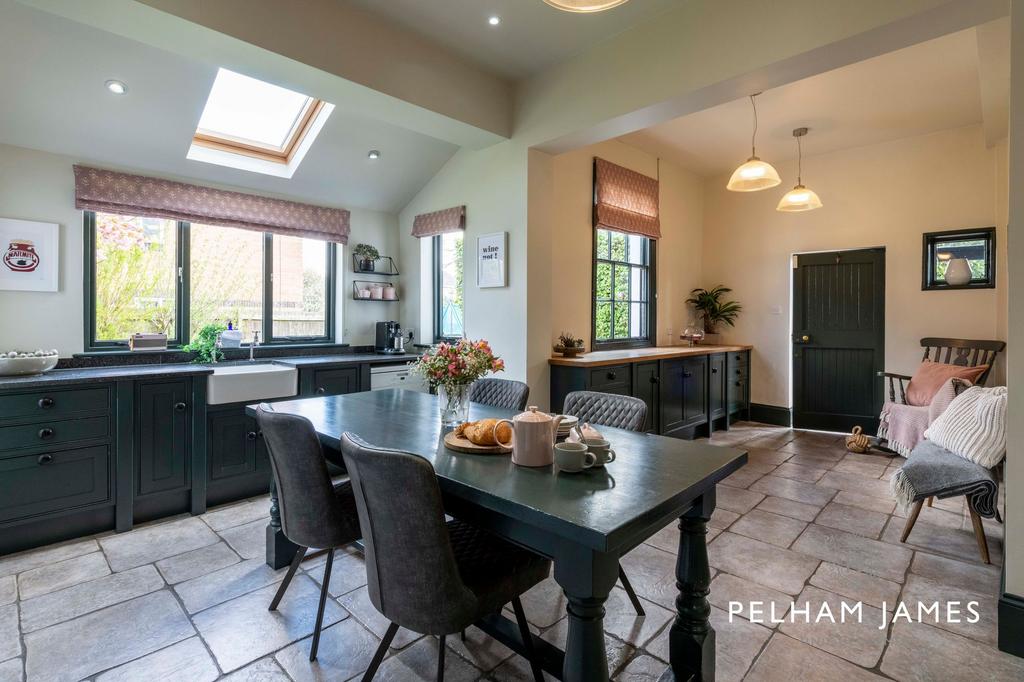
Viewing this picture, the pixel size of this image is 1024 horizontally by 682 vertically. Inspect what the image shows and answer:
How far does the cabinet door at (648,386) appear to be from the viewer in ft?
14.1

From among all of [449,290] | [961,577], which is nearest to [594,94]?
[449,290]

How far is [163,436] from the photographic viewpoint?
308 centimetres

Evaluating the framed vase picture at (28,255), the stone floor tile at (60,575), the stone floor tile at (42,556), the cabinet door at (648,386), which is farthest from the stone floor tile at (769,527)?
the framed vase picture at (28,255)

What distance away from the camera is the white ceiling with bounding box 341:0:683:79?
288cm

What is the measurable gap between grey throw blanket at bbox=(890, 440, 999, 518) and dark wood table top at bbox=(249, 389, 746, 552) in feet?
5.57

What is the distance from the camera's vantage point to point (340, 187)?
4.41 m

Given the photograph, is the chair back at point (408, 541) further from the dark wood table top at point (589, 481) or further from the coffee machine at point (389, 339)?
the coffee machine at point (389, 339)

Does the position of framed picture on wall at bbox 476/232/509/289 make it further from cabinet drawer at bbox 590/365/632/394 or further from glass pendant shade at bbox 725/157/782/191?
glass pendant shade at bbox 725/157/782/191

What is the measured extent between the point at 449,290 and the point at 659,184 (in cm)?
276

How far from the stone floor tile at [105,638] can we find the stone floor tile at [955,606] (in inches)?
123

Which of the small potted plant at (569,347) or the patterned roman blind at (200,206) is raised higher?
the patterned roman blind at (200,206)

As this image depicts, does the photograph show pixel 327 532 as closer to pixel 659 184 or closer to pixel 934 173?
pixel 659 184

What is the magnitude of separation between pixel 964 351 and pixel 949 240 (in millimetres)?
1084

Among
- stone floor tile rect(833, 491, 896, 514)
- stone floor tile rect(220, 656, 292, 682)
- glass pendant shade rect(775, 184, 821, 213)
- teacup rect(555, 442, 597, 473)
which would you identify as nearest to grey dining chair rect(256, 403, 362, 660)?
stone floor tile rect(220, 656, 292, 682)
